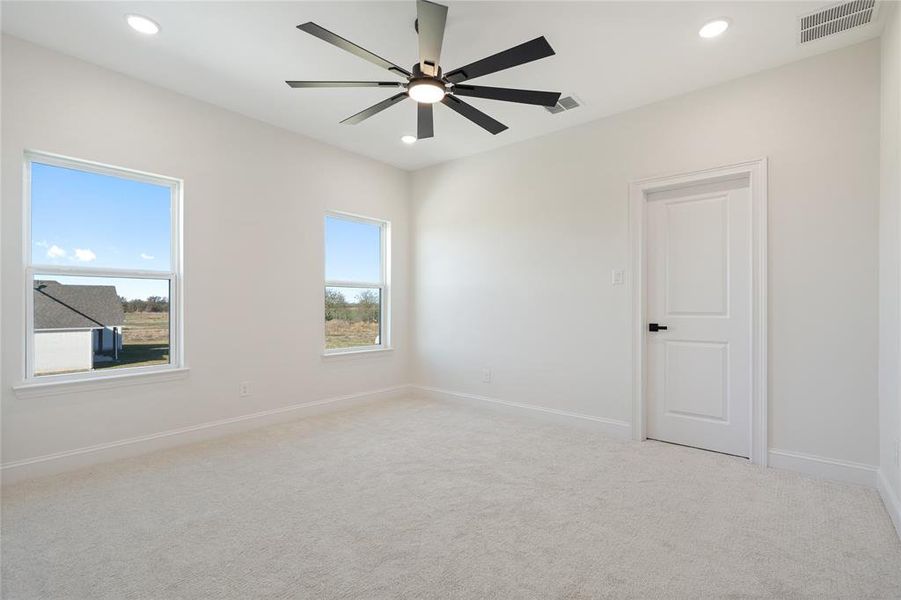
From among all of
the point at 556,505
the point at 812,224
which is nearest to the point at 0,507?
the point at 556,505

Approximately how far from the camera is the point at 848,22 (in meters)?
2.55

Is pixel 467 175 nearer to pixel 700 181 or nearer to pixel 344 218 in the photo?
pixel 344 218

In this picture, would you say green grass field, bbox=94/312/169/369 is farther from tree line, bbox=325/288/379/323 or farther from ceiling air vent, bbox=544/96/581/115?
ceiling air vent, bbox=544/96/581/115

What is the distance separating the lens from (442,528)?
87.7 inches

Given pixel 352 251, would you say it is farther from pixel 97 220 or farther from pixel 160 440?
pixel 160 440

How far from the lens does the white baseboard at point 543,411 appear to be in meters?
3.77

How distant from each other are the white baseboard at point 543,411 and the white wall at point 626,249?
0.06m

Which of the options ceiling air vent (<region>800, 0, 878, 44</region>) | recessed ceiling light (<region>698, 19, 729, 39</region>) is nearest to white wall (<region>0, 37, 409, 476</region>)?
recessed ceiling light (<region>698, 19, 729, 39</region>)

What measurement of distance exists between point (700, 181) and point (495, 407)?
2.79 m

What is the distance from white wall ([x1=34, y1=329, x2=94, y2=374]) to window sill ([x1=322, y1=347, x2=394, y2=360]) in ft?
6.30

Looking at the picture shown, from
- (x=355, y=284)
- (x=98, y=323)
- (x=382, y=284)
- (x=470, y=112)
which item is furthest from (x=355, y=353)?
(x=470, y=112)

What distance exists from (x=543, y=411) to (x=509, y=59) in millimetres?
3122

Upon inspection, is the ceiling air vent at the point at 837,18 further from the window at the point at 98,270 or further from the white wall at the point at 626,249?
the window at the point at 98,270

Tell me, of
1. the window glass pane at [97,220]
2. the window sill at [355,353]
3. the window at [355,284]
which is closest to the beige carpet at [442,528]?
the window sill at [355,353]
